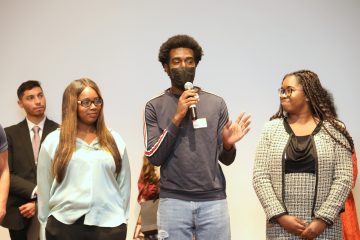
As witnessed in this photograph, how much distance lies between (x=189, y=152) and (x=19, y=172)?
198 centimetres

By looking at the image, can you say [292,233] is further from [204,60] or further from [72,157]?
[204,60]

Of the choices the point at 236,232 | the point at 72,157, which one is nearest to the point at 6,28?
the point at 72,157

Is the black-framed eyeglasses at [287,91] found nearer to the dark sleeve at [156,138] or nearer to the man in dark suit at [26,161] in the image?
the dark sleeve at [156,138]

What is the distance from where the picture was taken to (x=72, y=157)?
326cm

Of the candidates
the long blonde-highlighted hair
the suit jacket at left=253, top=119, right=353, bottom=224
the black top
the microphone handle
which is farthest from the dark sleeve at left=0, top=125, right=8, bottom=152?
the black top

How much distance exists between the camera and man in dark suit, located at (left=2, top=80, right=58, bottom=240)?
4500 mm

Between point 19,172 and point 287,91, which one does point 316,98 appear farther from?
point 19,172

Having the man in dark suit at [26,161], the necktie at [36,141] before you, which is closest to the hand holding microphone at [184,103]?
the man in dark suit at [26,161]

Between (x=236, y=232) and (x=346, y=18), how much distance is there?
2.19 metres

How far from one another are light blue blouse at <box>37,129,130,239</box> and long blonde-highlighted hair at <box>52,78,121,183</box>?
0.11 ft

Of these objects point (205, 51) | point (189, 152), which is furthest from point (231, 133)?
point (205, 51)

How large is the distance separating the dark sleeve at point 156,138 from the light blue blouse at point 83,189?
255 millimetres

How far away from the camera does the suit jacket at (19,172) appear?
4.50 metres

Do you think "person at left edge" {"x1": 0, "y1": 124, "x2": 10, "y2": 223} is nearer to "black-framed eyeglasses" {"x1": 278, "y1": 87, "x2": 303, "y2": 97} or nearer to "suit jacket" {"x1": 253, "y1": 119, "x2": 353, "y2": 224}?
"suit jacket" {"x1": 253, "y1": 119, "x2": 353, "y2": 224}
